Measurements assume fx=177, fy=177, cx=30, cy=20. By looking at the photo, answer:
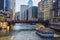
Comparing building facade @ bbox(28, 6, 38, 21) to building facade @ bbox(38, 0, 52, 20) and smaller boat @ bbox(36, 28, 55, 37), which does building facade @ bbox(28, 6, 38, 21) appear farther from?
smaller boat @ bbox(36, 28, 55, 37)

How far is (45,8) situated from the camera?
18.9 feet

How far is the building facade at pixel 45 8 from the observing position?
18.7ft

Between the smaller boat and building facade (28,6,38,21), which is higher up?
building facade (28,6,38,21)

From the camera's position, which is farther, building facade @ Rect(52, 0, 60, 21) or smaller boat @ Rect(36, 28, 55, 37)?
smaller boat @ Rect(36, 28, 55, 37)

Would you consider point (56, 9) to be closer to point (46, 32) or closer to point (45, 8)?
point (45, 8)

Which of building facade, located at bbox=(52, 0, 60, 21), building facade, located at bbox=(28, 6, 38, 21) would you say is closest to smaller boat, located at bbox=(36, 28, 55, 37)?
building facade, located at bbox=(52, 0, 60, 21)

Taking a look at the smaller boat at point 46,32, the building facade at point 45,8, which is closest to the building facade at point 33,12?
the building facade at point 45,8

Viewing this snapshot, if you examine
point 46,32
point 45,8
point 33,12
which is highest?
point 45,8

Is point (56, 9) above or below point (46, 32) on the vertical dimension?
above

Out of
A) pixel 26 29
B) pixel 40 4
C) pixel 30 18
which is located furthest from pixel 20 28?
pixel 40 4

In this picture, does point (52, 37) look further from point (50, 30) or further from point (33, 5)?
point (33, 5)

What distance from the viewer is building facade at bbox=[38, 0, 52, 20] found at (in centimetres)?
571

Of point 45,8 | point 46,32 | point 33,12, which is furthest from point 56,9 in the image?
point 46,32

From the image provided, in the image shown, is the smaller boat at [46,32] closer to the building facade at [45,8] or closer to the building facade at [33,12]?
the building facade at [45,8]
